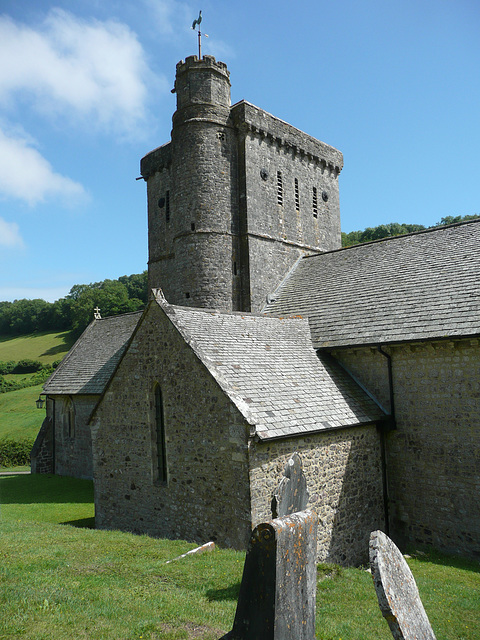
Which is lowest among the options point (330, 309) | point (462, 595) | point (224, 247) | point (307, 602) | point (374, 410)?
point (462, 595)

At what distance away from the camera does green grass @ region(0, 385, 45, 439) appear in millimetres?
36500

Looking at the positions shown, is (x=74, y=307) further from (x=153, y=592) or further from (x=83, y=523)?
(x=153, y=592)

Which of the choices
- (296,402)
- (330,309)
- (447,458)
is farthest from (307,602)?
(330,309)

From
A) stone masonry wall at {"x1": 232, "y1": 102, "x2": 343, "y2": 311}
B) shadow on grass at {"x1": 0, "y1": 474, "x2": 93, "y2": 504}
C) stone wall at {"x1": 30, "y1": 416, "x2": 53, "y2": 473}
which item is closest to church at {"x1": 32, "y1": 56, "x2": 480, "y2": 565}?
stone masonry wall at {"x1": 232, "y1": 102, "x2": 343, "y2": 311}

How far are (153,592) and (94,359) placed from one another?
20224 millimetres

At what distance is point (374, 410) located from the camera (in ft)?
43.9

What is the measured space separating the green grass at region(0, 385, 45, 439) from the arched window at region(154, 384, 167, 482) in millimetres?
25800

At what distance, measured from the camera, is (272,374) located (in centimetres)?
1244

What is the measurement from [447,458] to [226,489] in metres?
6.17

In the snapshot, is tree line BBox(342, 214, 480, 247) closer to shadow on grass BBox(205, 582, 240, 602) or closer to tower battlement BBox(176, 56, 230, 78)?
tower battlement BBox(176, 56, 230, 78)

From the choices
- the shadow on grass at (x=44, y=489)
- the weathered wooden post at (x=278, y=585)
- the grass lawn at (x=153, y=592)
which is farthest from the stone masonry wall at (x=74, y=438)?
the weathered wooden post at (x=278, y=585)

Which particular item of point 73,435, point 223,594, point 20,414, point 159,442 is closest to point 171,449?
point 159,442

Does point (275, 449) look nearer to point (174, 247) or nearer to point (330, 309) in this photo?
point (330, 309)

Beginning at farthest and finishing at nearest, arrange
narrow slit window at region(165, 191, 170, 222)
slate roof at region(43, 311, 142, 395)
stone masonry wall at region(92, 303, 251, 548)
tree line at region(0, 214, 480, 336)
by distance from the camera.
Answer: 1. tree line at region(0, 214, 480, 336)
2. slate roof at region(43, 311, 142, 395)
3. narrow slit window at region(165, 191, 170, 222)
4. stone masonry wall at region(92, 303, 251, 548)
